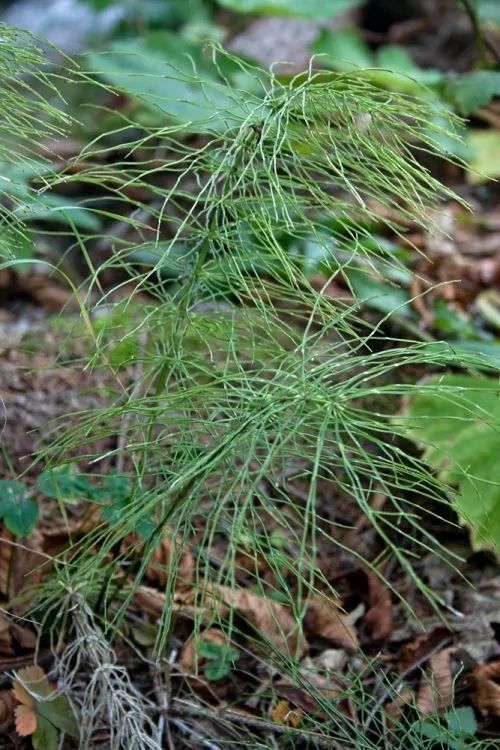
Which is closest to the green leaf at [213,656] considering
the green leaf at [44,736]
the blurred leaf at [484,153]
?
the green leaf at [44,736]

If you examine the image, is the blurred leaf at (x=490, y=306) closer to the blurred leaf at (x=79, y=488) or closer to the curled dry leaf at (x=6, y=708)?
the blurred leaf at (x=79, y=488)

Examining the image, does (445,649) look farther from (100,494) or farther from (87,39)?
(87,39)

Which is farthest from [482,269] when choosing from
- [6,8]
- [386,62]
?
[6,8]

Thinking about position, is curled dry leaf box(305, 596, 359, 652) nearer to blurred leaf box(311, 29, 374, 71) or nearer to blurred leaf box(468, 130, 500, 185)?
blurred leaf box(468, 130, 500, 185)

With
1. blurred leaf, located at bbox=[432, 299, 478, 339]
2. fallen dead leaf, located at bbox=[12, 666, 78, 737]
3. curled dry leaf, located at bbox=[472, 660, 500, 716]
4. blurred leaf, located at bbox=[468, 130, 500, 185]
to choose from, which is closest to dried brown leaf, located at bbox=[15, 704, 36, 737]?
fallen dead leaf, located at bbox=[12, 666, 78, 737]

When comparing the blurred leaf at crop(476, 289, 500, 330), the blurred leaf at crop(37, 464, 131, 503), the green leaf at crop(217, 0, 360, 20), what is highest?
the green leaf at crop(217, 0, 360, 20)

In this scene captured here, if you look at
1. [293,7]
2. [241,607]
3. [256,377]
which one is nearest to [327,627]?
[241,607]
